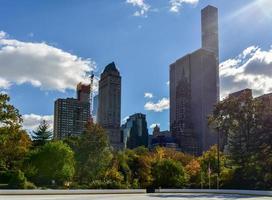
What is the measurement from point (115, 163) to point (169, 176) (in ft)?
36.8

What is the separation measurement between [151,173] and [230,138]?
1616 cm

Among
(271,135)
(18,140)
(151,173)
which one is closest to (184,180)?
(151,173)

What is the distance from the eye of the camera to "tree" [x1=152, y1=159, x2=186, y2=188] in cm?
8000

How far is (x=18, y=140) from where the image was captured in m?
69.5

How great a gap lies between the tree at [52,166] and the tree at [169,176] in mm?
15628

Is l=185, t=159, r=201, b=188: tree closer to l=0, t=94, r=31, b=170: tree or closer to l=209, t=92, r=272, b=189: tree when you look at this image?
l=209, t=92, r=272, b=189: tree

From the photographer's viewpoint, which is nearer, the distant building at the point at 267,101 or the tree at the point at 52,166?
the tree at the point at 52,166

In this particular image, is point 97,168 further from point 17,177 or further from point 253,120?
point 253,120

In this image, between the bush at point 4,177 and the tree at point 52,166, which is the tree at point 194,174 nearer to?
the tree at point 52,166

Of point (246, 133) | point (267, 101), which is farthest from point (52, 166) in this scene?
point (267, 101)

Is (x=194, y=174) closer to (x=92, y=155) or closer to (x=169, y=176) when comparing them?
(x=169, y=176)

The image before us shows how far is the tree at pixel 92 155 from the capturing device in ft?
257

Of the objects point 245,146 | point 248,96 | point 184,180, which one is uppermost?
point 248,96

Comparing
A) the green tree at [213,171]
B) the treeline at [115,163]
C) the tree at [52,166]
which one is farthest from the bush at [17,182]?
the green tree at [213,171]
